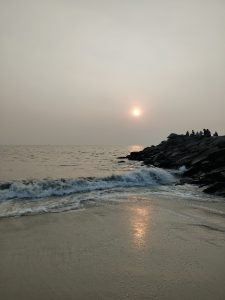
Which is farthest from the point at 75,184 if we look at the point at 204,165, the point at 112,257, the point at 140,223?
the point at 112,257

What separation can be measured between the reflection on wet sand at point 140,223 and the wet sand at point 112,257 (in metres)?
0.03

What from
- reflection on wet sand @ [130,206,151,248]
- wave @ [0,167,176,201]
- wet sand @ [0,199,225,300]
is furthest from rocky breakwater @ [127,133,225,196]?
wet sand @ [0,199,225,300]

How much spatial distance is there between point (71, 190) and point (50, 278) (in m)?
12.4

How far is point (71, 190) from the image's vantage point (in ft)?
61.8

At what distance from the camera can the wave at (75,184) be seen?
1719 cm

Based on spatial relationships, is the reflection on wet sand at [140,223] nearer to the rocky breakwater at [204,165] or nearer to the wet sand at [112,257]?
the wet sand at [112,257]

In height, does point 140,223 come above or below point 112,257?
above

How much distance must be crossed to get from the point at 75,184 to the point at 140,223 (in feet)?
31.0

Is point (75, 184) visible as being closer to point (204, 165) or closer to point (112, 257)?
point (204, 165)

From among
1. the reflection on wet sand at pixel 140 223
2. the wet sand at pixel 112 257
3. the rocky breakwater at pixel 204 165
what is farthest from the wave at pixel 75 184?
the reflection on wet sand at pixel 140 223

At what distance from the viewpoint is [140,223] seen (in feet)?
36.1

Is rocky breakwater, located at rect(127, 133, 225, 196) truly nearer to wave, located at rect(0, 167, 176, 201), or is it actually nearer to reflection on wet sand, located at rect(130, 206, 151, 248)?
wave, located at rect(0, 167, 176, 201)

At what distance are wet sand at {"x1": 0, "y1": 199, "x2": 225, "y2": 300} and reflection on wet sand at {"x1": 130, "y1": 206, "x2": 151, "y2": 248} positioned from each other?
0.08ft

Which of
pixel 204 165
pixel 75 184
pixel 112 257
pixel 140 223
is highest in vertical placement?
pixel 204 165
